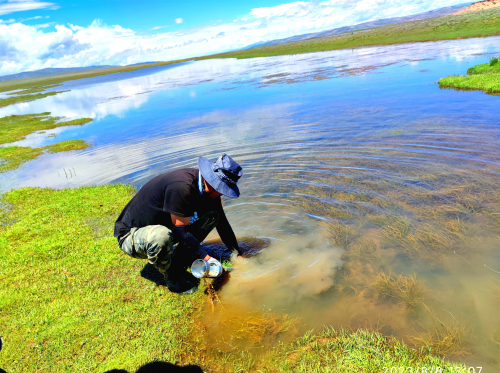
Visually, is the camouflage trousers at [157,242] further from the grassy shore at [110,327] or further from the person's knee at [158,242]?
the grassy shore at [110,327]

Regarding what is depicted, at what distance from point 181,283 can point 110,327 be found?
1110 millimetres

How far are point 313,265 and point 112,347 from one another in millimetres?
2941

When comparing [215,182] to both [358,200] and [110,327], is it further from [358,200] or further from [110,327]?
[358,200]

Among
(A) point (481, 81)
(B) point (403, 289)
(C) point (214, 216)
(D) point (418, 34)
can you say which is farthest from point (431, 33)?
(C) point (214, 216)

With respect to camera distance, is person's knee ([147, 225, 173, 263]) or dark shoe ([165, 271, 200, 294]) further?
dark shoe ([165, 271, 200, 294])

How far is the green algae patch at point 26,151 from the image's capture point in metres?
13.6

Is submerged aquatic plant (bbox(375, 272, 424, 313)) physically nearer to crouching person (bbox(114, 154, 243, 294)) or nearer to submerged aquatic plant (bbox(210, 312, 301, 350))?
submerged aquatic plant (bbox(210, 312, 301, 350))

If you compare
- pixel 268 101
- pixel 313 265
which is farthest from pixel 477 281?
pixel 268 101

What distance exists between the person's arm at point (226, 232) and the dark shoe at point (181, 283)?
791 mm

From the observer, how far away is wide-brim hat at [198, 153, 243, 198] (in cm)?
379

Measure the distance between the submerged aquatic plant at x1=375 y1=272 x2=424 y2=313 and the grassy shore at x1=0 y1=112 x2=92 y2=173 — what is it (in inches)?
577

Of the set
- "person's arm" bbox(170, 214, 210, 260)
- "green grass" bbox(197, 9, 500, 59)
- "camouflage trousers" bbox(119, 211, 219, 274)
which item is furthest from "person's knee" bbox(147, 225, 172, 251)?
"green grass" bbox(197, 9, 500, 59)
